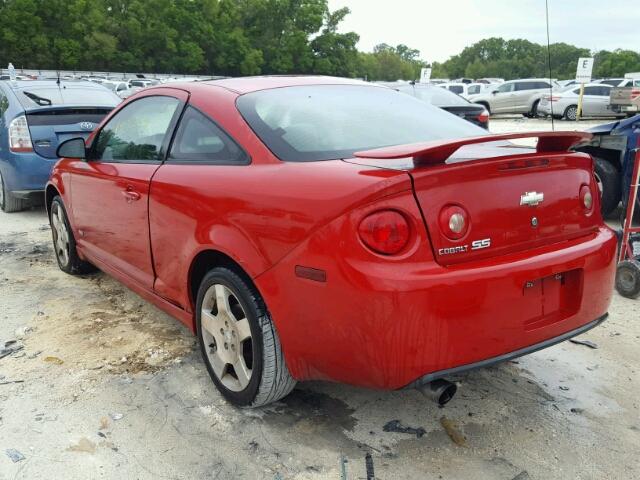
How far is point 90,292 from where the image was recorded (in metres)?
4.50

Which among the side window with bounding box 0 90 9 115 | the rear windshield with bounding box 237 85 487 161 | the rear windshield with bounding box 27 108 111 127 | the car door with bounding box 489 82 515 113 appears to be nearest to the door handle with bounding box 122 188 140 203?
the rear windshield with bounding box 237 85 487 161

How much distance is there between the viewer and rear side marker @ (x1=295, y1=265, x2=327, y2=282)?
2.16 m

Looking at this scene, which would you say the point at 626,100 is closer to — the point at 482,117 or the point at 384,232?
the point at 482,117

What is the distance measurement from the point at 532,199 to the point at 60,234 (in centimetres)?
392

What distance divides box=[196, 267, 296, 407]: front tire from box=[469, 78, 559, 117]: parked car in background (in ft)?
77.5

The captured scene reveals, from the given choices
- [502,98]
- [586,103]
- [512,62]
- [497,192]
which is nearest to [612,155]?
[497,192]

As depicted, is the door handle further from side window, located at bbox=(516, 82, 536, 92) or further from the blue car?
side window, located at bbox=(516, 82, 536, 92)

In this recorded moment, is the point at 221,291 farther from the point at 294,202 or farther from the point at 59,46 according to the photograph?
the point at 59,46

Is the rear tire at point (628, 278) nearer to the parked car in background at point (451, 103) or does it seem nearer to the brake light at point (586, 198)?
the brake light at point (586, 198)

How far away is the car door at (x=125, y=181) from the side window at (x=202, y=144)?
12 centimetres

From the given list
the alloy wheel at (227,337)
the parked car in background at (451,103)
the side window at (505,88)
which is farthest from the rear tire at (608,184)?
the side window at (505,88)

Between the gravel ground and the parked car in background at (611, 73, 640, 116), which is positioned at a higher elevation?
the parked car in background at (611, 73, 640, 116)

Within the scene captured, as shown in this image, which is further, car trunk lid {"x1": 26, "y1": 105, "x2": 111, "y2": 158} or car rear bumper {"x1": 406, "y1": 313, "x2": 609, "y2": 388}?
car trunk lid {"x1": 26, "y1": 105, "x2": 111, "y2": 158}

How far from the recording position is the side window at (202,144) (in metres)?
2.75
